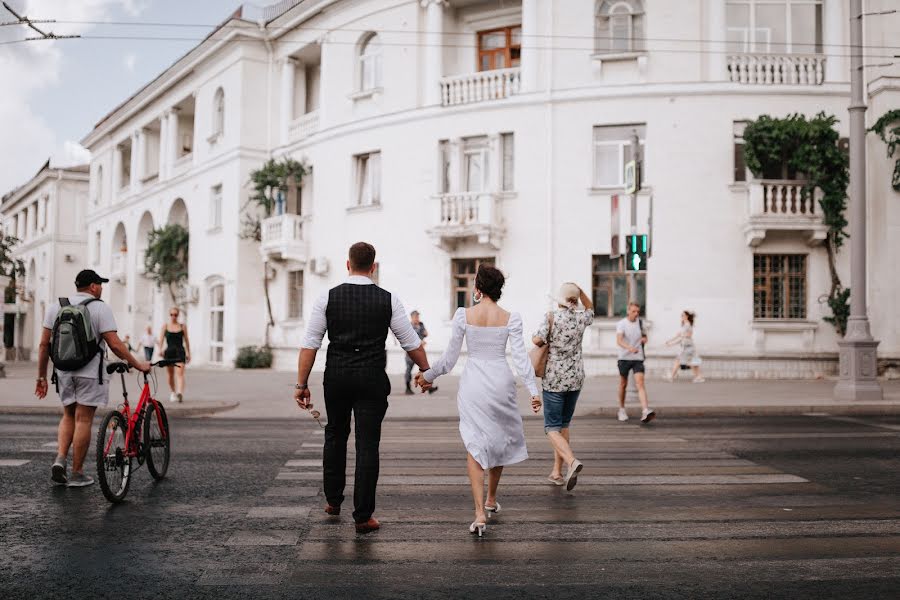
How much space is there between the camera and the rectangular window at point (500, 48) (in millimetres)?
24781

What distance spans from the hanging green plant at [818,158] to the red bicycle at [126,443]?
1765 cm

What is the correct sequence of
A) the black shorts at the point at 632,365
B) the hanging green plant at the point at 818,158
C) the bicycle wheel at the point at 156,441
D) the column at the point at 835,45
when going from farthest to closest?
the column at the point at 835,45 < the hanging green plant at the point at 818,158 < the black shorts at the point at 632,365 < the bicycle wheel at the point at 156,441

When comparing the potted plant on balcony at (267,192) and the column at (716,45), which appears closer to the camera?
the column at (716,45)

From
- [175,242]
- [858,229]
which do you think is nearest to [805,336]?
[858,229]

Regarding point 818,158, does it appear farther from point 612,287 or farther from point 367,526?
point 367,526

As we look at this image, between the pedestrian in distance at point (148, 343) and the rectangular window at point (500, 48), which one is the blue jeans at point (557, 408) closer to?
the rectangular window at point (500, 48)

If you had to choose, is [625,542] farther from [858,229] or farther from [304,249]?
[304,249]

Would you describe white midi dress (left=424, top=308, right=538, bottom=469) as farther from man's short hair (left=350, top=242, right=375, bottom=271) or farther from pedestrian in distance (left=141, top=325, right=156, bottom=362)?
pedestrian in distance (left=141, top=325, right=156, bottom=362)

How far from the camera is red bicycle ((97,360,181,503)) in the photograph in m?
6.61

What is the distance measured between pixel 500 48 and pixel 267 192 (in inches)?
397

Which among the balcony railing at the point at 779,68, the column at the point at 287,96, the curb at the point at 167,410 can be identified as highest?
the column at the point at 287,96

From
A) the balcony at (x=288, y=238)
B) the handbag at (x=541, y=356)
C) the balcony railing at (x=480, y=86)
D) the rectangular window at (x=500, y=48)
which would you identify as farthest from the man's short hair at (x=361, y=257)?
the balcony at (x=288, y=238)

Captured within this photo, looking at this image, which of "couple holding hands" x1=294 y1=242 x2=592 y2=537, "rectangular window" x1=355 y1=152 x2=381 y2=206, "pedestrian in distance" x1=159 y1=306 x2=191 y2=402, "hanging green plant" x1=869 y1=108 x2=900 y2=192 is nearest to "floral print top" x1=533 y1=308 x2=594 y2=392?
"couple holding hands" x1=294 y1=242 x2=592 y2=537

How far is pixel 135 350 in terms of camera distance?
121 ft
